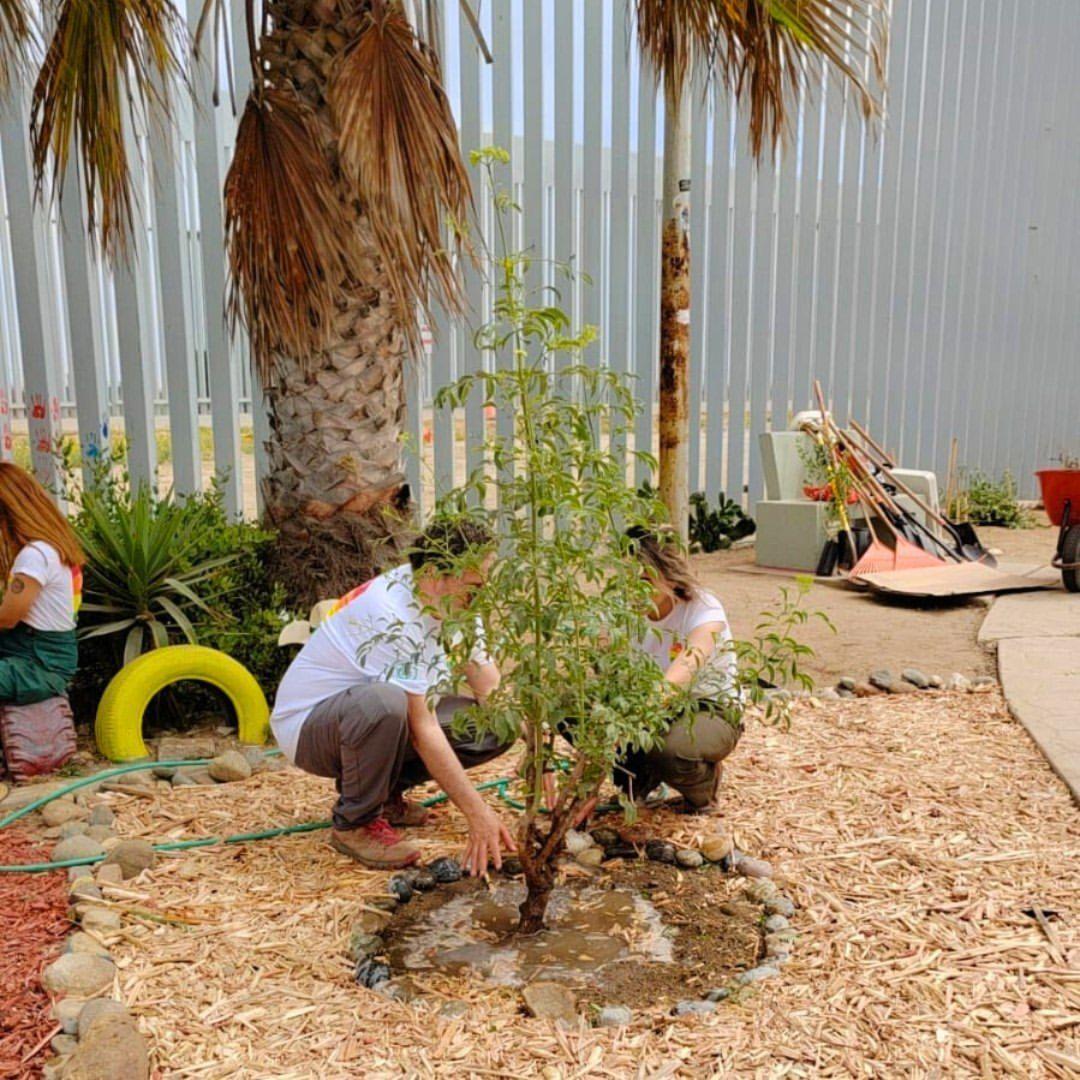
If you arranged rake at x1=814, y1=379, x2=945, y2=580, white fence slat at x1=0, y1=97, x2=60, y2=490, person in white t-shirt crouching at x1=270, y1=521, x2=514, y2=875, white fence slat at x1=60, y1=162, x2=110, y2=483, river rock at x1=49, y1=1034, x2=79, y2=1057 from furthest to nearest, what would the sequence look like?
1. rake at x1=814, y1=379, x2=945, y2=580
2. white fence slat at x1=60, y1=162, x2=110, y2=483
3. white fence slat at x1=0, y1=97, x2=60, y2=490
4. person in white t-shirt crouching at x1=270, y1=521, x2=514, y2=875
5. river rock at x1=49, y1=1034, x2=79, y2=1057

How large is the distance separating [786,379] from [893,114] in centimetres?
304

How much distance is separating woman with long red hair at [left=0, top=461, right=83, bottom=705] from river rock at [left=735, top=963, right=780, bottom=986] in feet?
8.97

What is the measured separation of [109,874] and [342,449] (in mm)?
2326

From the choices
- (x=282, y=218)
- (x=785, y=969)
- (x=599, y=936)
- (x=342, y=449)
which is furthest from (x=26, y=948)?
(x=282, y=218)

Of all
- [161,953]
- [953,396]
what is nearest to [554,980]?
[161,953]

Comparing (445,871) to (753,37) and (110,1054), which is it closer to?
(110,1054)

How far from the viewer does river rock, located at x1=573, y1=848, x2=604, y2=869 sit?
127 inches

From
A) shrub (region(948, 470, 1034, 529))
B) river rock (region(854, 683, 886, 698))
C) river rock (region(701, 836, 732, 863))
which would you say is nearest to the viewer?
river rock (region(701, 836, 732, 863))

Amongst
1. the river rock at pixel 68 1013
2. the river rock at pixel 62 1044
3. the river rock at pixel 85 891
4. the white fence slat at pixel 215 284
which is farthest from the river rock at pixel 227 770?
the white fence slat at pixel 215 284

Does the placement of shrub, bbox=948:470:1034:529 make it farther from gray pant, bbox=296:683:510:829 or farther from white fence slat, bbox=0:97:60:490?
gray pant, bbox=296:683:510:829

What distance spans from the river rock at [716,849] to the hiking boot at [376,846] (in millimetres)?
839

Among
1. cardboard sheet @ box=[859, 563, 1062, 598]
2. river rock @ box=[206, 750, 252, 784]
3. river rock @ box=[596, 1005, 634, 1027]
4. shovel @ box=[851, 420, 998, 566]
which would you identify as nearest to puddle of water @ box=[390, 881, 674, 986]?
river rock @ box=[596, 1005, 634, 1027]

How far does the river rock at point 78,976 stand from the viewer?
8.04ft

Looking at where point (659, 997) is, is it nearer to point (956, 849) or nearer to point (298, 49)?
point (956, 849)
